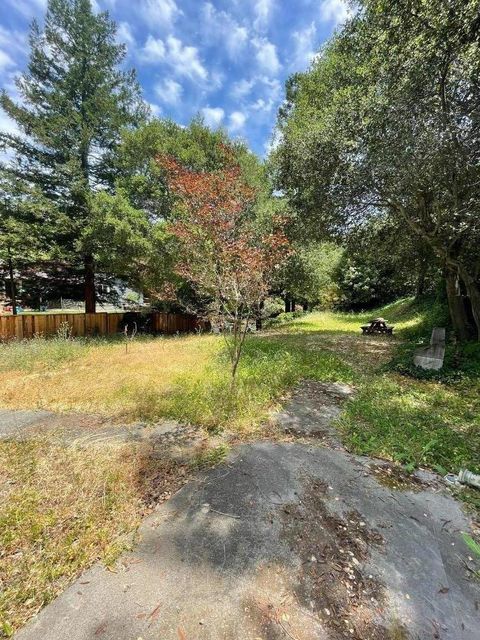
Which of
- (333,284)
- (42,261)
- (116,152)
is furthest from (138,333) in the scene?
(333,284)

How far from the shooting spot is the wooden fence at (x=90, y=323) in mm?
9750

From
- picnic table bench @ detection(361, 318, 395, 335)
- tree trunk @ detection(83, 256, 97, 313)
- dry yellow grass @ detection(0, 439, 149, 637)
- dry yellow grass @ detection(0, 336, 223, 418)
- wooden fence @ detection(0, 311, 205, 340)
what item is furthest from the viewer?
tree trunk @ detection(83, 256, 97, 313)

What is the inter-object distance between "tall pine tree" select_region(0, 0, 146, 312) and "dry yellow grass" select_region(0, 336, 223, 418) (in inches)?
204

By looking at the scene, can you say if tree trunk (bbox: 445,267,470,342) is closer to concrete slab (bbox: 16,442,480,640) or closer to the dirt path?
the dirt path

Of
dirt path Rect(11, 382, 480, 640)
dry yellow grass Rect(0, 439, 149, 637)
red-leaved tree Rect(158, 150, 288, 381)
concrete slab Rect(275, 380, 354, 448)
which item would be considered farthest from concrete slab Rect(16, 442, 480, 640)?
red-leaved tree Rect(158, 150, 288, 381)

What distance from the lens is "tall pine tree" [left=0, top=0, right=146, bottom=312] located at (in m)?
10.4

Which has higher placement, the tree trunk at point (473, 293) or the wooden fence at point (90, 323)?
the tree trunk at point (473, 293)

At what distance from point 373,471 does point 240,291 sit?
9.92 ft

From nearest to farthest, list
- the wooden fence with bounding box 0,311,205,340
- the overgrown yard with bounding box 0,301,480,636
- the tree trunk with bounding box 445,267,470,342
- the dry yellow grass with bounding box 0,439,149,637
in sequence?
1. the dry yellow grass with bounding box 0,439,149,637
2. the overgrown yard with bounding box 0,301,480,636
3. the tree trunk with bounding box 445,267,470,342
4. the wooden fence with bounding box 0,311,205,340

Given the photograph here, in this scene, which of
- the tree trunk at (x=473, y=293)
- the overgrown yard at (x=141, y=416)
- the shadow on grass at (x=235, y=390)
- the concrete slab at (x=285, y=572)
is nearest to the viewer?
the concrete slab at (x=285, y=572)

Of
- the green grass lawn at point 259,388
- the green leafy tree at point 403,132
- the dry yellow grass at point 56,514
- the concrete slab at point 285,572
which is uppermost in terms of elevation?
the green leafy tree at point 403,132

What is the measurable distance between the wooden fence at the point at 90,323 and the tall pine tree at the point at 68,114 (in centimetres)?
240

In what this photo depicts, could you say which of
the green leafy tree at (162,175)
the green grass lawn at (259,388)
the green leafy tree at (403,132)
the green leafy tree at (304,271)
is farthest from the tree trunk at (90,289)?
the green leafy tree at (403,132)

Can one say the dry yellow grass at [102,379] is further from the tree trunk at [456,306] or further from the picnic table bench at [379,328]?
the picnic table bench at [379,328]
